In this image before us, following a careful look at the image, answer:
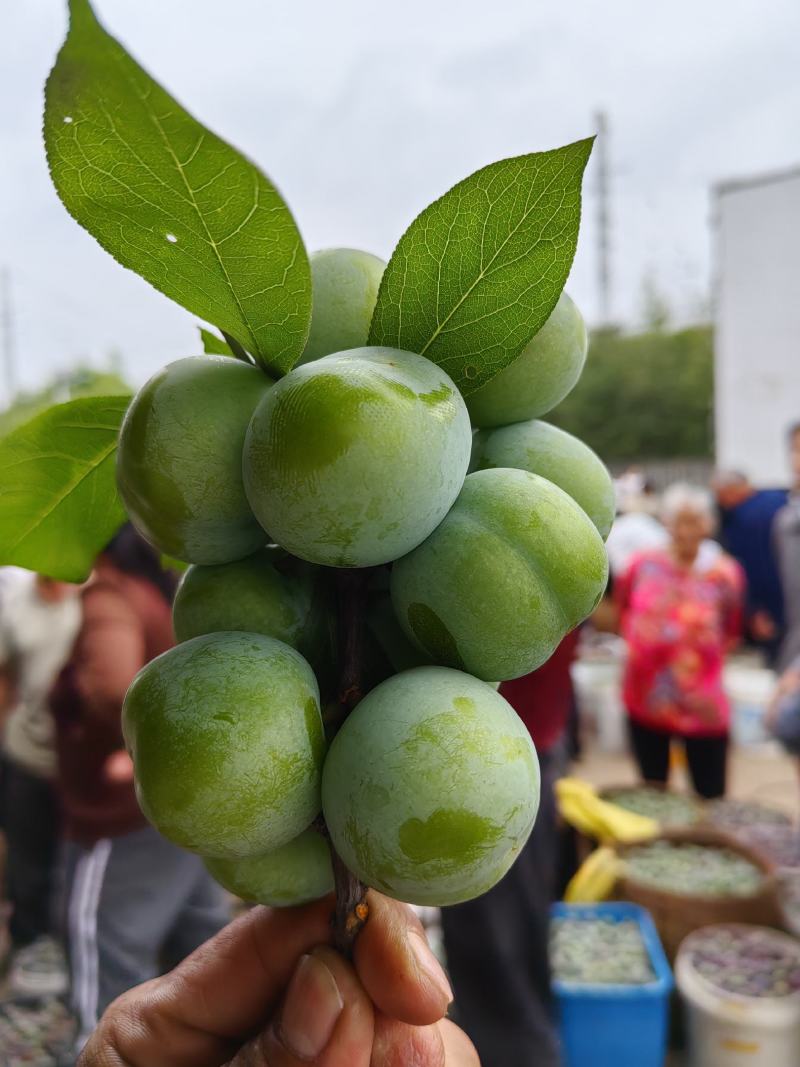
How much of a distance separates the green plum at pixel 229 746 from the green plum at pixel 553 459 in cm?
22

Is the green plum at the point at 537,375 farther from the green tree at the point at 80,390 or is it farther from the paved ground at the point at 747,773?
the paved ground at the point at 747,773

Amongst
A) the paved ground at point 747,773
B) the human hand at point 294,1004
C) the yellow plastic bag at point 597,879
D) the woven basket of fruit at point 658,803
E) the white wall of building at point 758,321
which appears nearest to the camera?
the human hand at point 294,1004

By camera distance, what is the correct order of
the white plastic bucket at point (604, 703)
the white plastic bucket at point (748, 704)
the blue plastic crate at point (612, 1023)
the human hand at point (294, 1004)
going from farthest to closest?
the white plastic bucket at point (604, 703)
the white plastic bucket at point (748, 704)
the blue plastic crate at point (612, 1023)
the human hand at point (294, 1004)

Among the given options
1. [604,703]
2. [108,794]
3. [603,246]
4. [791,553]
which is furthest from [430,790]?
[603,246]

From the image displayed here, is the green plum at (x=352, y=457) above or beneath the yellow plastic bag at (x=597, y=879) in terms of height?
above

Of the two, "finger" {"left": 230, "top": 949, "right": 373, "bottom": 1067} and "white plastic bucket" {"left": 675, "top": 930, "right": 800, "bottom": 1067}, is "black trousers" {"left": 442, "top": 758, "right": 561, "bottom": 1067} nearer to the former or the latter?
"white plastic bucket" {"left": 675, "top": 930, "right": 800, "bottom": 1067}

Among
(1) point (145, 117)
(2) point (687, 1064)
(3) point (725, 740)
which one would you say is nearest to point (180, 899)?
(2) point (687, 1064)

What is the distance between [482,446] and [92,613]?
1.87m

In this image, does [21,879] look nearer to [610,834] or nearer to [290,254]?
[610,834]

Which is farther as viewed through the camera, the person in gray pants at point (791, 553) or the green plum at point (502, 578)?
the person in gray pants at point (791, 553)

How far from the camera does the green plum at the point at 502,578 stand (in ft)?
1.71

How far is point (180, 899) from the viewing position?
7.77 ft

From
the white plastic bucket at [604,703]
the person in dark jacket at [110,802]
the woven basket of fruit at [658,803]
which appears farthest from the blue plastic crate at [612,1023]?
the white plastic bucket at [604,703]

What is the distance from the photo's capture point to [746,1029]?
2.44 meters
